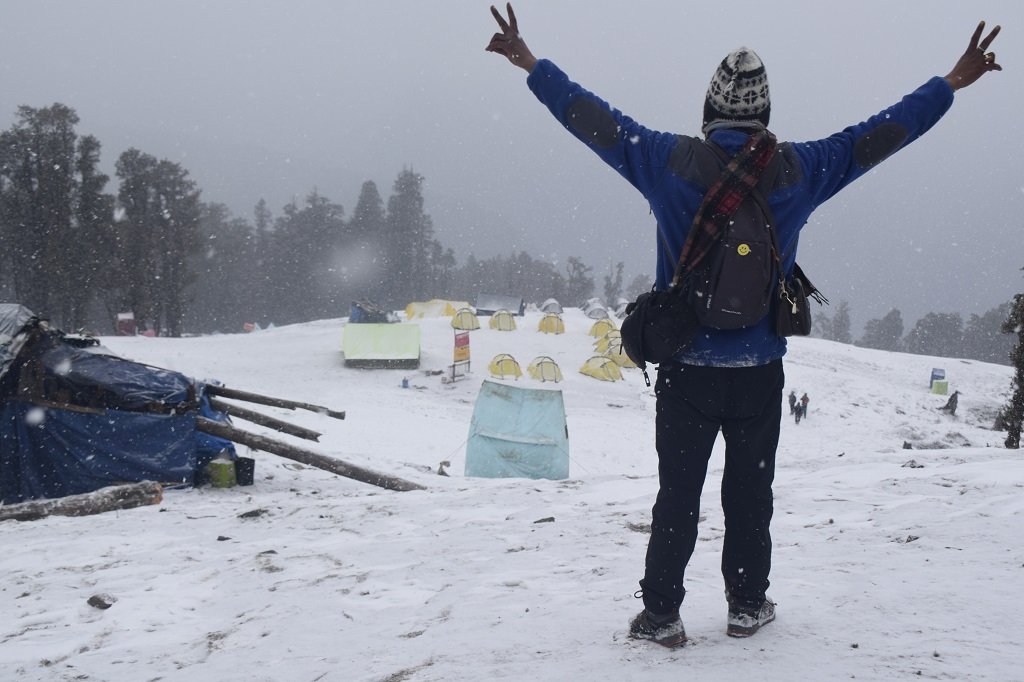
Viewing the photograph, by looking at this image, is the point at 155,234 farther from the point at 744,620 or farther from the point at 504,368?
the point at 744,620

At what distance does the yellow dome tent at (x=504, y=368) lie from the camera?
31.1 meters

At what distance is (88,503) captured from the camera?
21.7ft

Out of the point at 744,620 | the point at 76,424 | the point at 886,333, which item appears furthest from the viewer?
the point at 886,333

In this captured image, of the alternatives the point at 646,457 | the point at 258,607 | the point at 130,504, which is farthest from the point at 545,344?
the point at 258,607

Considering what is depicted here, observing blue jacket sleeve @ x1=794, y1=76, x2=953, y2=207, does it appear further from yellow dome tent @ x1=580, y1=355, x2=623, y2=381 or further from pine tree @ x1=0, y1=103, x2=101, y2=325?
pine tree @ x1=0, y1=103, x2=101, y2=325

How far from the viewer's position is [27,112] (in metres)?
36.9

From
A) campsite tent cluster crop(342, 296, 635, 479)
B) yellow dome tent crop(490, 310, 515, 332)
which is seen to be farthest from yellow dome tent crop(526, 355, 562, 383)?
yellow dome tent crop(490, 310, 515, 332)

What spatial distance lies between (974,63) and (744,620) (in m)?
2.48

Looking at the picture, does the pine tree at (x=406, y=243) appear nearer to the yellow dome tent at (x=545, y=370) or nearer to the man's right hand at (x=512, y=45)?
the yellow dome tent at (x=545, y=370)

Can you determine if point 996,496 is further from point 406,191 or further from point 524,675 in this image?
point 406,191

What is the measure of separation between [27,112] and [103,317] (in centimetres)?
3204

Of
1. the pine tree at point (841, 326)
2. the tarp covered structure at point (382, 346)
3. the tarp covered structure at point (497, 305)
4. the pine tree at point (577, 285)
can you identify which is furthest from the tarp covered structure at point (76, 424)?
the pine tree at point (841, 326)

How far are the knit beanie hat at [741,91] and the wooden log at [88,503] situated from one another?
729 cm

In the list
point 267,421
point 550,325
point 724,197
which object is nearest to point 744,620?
point 724,197
